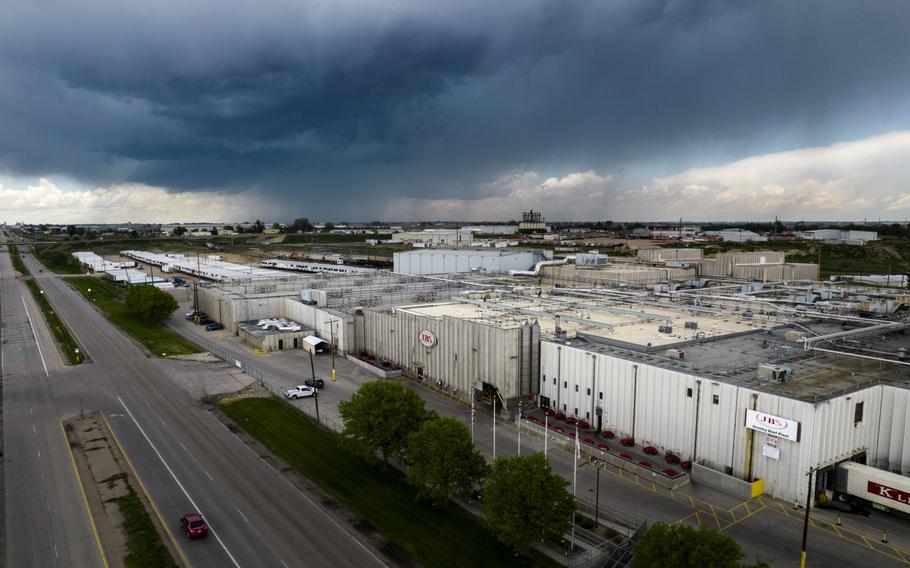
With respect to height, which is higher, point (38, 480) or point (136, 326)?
point (136, 326)

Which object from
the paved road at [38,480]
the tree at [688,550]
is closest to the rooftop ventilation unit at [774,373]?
the tree at [688,550]

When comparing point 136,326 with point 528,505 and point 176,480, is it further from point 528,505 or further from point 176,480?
point 528,505

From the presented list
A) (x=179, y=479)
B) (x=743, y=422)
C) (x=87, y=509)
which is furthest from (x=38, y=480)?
(x=743, y=422)

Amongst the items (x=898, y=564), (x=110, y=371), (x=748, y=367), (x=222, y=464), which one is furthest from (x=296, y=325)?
(x=898, y=564)

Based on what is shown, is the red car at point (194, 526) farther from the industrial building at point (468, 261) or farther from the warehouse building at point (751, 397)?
the industrial building at point (468, 261)

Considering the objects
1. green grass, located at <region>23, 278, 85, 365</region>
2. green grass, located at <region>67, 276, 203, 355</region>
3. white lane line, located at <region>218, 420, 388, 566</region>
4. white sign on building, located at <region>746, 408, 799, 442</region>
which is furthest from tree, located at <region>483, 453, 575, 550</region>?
green grass, located at <region>23, 278, 85, 365</region>

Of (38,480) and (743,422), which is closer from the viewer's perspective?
(743,422)

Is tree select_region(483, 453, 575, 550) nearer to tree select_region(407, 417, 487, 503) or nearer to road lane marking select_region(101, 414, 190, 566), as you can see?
tree select_region(407, 417, 487, 503)
